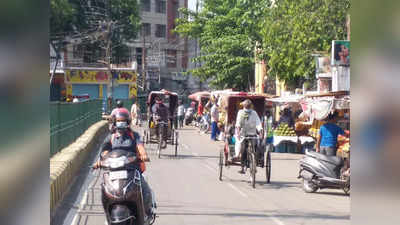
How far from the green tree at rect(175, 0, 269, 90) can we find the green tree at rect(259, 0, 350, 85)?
438 inches

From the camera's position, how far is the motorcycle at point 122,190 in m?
5.93

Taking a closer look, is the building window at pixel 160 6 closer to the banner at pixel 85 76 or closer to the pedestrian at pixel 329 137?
the banner at pixel 85 76

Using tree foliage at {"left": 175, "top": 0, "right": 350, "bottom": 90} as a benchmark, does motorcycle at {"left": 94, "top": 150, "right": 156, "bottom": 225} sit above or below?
below

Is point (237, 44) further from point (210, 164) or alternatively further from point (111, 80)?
point (210, 164)

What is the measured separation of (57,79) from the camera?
166 feet

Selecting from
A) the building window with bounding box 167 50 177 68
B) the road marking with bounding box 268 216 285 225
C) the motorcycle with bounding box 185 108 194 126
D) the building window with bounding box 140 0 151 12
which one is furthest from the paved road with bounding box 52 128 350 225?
the building window with bounding box 140 0 151 12

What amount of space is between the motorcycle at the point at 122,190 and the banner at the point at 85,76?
44833 mm

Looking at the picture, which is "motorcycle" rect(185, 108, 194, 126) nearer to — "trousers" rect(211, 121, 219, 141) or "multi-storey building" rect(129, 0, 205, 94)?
"trousers" rect(211, 121, 219, 141)

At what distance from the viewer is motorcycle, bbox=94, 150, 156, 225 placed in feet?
19.5

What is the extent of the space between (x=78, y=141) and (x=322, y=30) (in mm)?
9613
